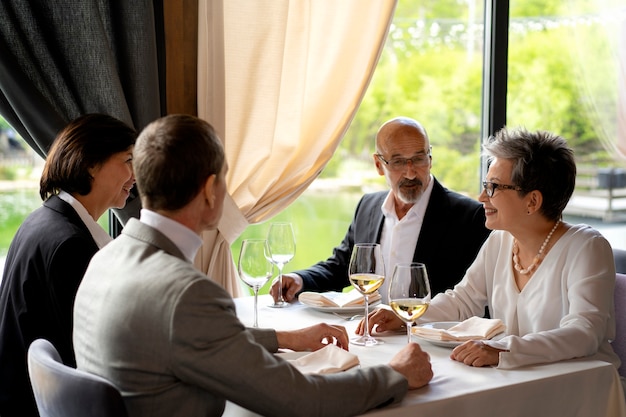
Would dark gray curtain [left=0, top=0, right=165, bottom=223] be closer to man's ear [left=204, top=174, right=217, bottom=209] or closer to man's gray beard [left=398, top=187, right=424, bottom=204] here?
man's gray beard [left=398, top=187, right=424, bottom=204]

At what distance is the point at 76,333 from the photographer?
1575mm

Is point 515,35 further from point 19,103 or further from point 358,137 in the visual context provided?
point 19,103

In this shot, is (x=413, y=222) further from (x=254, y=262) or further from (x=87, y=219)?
(x=87, y=219)

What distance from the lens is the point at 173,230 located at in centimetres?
150

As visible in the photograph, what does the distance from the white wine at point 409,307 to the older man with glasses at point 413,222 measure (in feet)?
3.13

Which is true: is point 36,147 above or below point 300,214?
above

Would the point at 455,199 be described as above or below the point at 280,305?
above

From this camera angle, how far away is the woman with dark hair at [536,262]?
2.04 m

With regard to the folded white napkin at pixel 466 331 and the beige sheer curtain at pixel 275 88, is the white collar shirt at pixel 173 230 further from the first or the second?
the beige sheer curtain at pixel 275 88

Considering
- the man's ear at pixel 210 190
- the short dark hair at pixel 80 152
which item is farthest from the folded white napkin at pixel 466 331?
the short dark hair at pixel 80 152

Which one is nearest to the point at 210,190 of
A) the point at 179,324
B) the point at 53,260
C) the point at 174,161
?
the point at 174,161

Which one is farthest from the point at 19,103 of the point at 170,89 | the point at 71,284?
the point at 71,284

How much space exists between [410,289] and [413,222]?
1.18m

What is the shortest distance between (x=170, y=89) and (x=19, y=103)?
0.64 m
